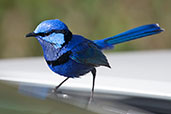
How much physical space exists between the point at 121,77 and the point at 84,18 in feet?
13.9

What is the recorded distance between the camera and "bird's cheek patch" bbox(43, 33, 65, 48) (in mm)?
1420

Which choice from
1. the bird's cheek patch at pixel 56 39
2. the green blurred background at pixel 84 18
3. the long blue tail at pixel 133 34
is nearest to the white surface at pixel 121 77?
the long blue tail at pixel 133 34

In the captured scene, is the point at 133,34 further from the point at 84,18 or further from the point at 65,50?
the point at 84,18

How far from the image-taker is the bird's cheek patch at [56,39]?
142 centimetres

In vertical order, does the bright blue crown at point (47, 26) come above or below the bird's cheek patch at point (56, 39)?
above

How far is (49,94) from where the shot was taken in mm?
1510

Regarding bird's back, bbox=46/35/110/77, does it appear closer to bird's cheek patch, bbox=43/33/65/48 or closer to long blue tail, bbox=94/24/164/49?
bird's cheek patch, bbox=43/33/65/48

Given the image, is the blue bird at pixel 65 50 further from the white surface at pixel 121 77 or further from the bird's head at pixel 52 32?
the white surface at pixel 121 77

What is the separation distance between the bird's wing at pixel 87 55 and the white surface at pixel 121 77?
0.26 m

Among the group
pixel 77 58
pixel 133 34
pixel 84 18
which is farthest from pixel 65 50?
pixel 84 18

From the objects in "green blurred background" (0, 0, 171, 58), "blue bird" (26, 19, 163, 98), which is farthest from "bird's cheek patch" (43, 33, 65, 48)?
"green blurred background" (0, 0, 171, 58)

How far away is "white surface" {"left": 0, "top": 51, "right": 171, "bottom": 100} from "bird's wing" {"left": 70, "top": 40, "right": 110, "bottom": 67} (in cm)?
26

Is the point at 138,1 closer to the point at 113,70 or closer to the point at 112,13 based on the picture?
the point at 112,13

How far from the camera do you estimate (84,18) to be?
600 cm
